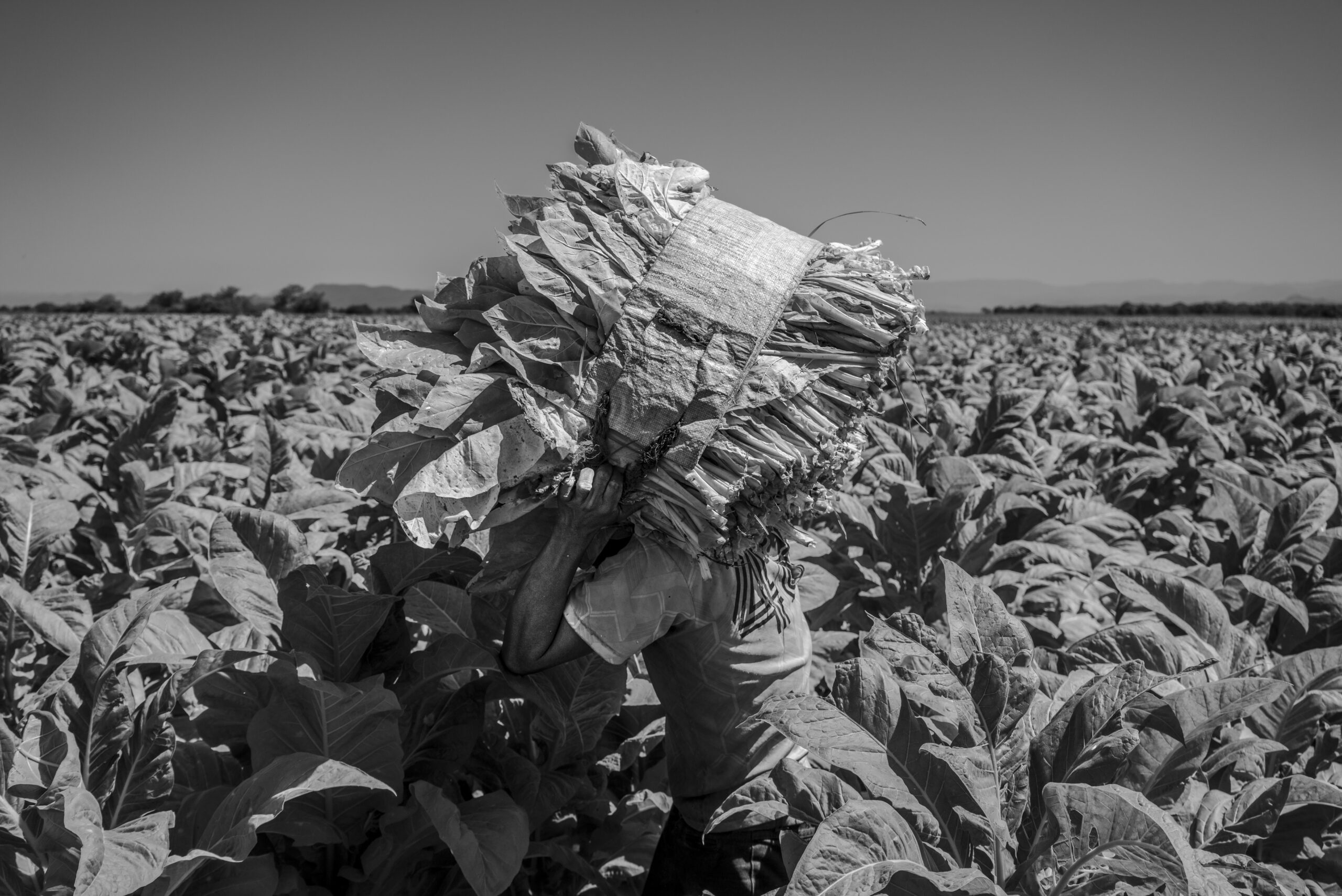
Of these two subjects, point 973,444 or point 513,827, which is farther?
point 973,444

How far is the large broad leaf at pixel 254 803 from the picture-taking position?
1.51 meters

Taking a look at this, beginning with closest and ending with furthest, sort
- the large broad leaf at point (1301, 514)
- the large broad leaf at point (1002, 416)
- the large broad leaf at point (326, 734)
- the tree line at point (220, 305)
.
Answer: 1. the large broad leaf at point (326, 734)
2. the large broad leaf at point (1301, 514)
3. the large broad leaf at point (1002, 416)
4. the tree line at point (220, 305)

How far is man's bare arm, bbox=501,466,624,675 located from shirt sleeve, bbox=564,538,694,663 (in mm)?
44

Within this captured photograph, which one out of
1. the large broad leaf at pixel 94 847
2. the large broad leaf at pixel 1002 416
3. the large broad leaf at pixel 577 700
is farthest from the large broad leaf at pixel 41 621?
the large broad leaf at pixel 1002 416

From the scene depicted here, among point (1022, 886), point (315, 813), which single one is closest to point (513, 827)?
point (315, 813)

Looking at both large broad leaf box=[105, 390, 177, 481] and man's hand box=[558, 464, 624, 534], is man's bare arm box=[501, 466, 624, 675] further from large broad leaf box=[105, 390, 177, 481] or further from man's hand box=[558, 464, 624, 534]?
large broad leaf box=[105, 390, 177, 481]

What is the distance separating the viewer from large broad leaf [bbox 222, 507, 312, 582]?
7.20 ft

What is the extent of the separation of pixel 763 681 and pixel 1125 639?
0.85m

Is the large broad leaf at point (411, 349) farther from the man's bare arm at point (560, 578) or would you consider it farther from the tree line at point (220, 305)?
the tree line at point (220, 305)

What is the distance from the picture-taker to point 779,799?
1777mm

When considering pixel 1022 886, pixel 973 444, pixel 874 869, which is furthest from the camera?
pixel 973 444

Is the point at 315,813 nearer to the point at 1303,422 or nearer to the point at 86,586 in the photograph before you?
the point at 86,586

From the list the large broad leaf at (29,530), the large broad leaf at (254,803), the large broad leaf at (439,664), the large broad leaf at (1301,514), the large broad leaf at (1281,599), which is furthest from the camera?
the large broad leaf at (1301,514)

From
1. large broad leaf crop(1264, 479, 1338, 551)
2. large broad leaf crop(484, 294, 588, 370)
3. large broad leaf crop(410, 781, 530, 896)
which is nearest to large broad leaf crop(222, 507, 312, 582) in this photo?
large broad leaf crop(410, 781, 530, 896)
